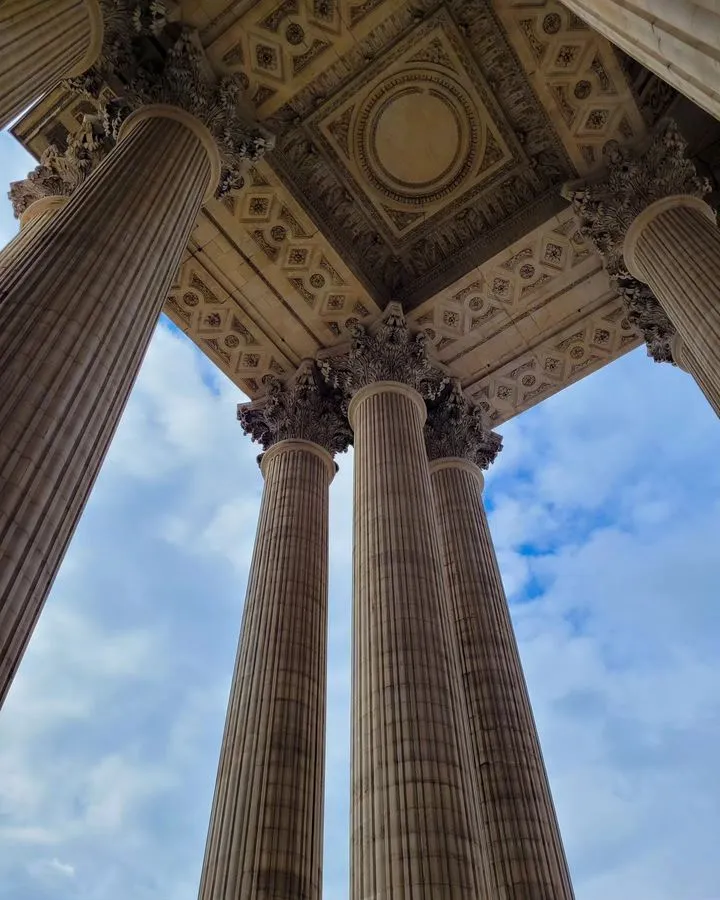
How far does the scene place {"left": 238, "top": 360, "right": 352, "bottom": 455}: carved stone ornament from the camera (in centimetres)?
1619

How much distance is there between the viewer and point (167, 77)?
1201 cm

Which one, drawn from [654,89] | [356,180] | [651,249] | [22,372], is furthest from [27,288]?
[654,89]

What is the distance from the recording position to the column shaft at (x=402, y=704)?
850cm

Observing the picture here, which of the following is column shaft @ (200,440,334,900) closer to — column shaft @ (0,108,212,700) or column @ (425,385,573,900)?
column @ (425,385,573,900)

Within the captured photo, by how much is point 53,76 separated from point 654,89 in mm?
10516

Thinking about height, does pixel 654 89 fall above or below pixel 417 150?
below

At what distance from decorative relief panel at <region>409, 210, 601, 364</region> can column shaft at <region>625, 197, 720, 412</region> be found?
339 centimetres

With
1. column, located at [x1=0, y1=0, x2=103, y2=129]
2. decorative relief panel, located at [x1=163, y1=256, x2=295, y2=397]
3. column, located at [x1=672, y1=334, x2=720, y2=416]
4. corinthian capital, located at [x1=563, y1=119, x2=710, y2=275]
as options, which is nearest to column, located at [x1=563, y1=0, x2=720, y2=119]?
column, located at [x1=672, y1=334, x2=720, y2=416]

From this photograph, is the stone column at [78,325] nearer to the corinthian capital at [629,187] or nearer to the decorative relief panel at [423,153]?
the decorative relief panel at [423,153]

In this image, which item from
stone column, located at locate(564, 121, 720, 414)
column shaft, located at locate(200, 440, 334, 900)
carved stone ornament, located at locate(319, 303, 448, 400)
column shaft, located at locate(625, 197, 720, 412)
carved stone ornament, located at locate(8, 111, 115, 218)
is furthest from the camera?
carved stone ornament, located at locate(319, 303, 448, 400)

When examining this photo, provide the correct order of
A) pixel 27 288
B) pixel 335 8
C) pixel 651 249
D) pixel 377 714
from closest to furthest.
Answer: pixel 27 288
pixel 377 714
pixel 651 249
pixel 335 8

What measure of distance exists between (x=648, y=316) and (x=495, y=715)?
24.6ft

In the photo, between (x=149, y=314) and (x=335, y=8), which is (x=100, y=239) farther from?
(x=335, y=8)

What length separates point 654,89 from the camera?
46.4ft
